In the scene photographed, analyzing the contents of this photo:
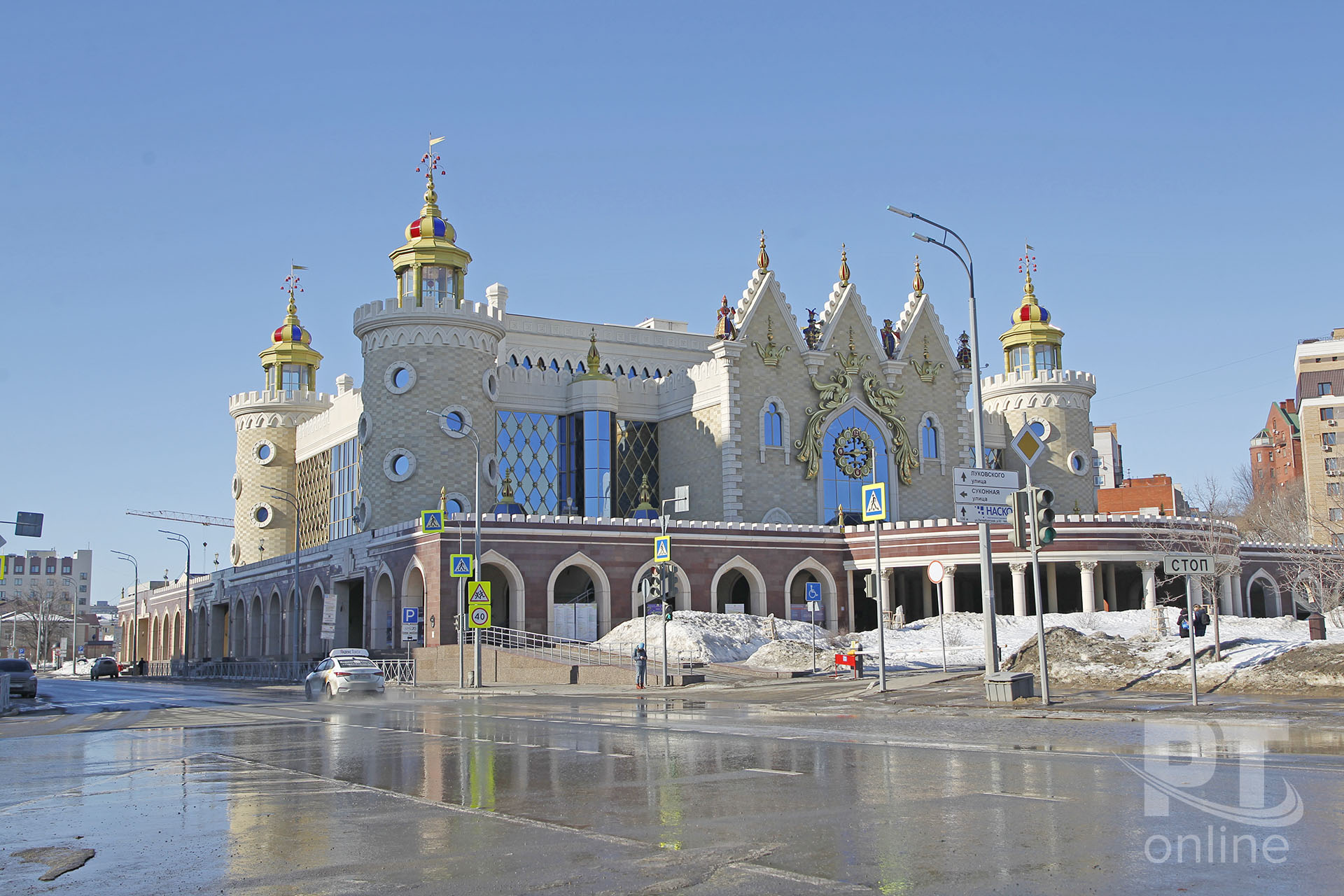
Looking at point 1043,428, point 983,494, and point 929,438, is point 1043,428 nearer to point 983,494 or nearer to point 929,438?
point 929,438

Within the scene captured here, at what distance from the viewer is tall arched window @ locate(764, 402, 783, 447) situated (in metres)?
63.3

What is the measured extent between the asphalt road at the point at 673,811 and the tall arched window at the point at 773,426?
43145mm

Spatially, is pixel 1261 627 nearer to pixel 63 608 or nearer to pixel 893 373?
pixel 893 373

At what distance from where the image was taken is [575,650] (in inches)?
1827

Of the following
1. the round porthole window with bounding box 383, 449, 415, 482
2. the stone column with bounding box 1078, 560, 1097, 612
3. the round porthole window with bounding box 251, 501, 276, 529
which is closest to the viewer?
the stone column with bounding box 1078, 560, 1097, 612

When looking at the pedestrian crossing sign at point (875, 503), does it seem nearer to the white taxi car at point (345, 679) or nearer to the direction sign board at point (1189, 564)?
the direction sign board at point (1189, 564)

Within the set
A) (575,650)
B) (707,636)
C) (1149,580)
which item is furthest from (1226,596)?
(575,650)

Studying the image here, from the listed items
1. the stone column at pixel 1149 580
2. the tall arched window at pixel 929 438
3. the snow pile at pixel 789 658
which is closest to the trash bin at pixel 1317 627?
the snow pile at pixel 789 658

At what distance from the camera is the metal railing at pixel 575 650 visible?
A: 43344 mm

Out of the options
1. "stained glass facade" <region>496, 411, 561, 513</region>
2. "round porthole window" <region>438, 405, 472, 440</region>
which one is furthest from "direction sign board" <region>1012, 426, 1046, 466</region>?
"stained glass facade" <region>496, 411, 561, 513</region>

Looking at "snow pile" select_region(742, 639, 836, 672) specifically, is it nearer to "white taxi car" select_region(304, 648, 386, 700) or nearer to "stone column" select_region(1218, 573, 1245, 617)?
"white taxi car" select_region(304, 648, 386, 700)

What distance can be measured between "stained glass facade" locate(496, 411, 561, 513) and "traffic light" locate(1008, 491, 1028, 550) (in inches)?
1703

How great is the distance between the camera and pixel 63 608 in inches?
7579

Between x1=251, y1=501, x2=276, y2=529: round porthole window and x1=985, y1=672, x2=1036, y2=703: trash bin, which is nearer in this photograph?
x1=985, y1=672, x2=1036, y2=703: trash bin
